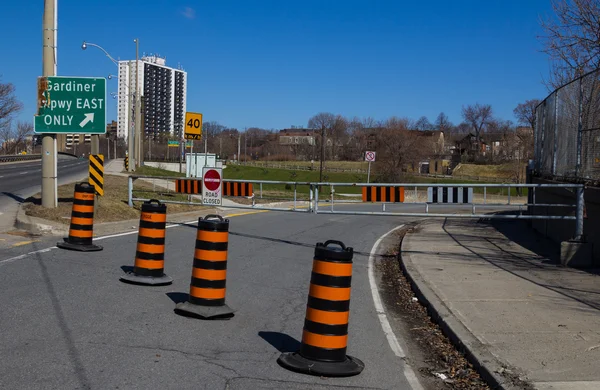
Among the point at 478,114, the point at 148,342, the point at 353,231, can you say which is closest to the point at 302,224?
the point at 353,231

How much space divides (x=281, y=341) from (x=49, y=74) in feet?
44.8

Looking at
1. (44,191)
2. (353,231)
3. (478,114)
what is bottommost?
(353,231)

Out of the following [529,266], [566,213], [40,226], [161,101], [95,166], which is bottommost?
[529,266]

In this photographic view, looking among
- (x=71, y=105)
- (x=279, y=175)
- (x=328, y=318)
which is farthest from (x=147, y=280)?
(x=279, y=175)

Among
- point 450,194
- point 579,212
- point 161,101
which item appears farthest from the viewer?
point 161,101

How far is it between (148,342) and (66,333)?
2.99 ft

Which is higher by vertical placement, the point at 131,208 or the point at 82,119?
the point at 82,119

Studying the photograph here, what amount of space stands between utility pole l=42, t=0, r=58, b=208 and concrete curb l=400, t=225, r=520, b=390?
11.2 metres

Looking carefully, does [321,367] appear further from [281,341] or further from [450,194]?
[450,194]

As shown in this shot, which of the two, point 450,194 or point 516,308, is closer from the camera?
point 516,308

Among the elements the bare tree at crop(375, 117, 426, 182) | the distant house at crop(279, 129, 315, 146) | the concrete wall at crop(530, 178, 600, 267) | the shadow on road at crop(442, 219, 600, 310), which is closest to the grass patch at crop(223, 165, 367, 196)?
the bare tree at crop(375, 117, 426, 182)

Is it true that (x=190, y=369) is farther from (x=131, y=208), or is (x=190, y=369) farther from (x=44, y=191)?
(x=131, y=208)

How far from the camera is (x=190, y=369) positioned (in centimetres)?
561

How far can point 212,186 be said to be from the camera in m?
15.8
